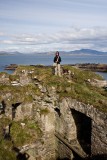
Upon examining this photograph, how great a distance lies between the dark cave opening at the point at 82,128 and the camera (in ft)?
43.0

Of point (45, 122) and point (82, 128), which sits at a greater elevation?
point (45, 122)

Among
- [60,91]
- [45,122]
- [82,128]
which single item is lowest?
[82,128]

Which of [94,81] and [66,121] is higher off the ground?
[94,81]

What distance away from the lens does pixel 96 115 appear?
11.0m

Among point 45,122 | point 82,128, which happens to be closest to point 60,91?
point 45,122

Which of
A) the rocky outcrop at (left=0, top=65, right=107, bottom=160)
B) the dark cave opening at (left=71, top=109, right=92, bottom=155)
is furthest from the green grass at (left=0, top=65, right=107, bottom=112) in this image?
the dark cave opening at (left=71, top=109, right=92, bottom=155)

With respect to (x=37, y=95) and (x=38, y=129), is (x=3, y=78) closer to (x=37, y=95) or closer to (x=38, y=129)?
(x=37, y=95)

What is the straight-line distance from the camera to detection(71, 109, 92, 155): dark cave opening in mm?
13117

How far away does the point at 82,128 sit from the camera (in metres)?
13.6

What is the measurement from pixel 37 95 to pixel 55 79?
1.57 m

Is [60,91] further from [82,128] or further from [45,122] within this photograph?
[82,128]

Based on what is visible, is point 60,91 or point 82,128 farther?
point 60,91

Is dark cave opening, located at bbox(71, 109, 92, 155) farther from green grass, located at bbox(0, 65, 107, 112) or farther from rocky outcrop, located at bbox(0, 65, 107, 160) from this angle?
green grass, located at bbox(0, 65, 107, 112)

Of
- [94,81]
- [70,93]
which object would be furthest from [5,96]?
[94,81]
